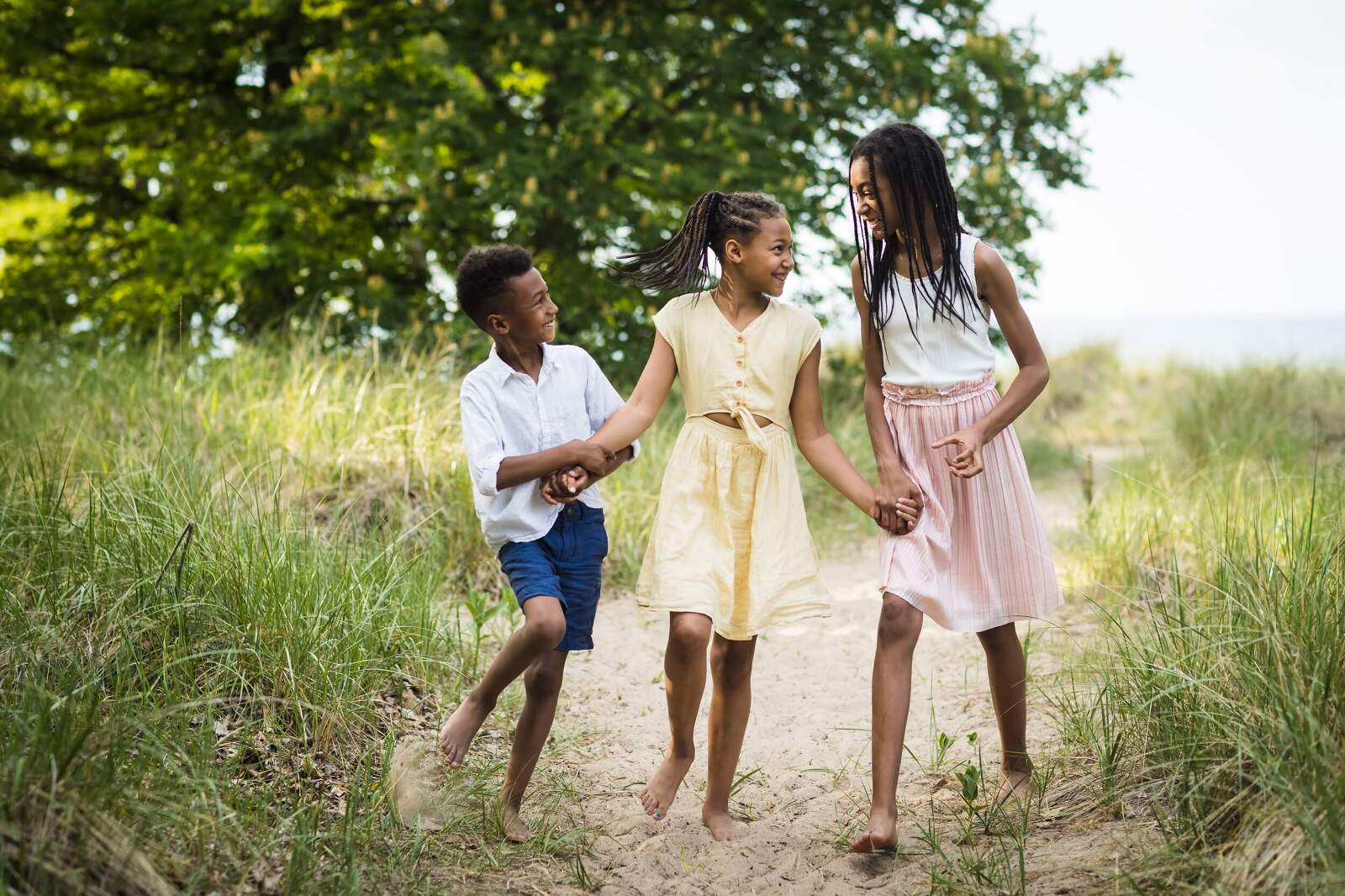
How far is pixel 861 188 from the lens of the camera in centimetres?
300

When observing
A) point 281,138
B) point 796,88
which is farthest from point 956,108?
point 281,138

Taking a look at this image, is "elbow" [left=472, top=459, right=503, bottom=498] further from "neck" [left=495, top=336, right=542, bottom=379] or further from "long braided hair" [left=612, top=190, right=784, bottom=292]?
"long braided hair" [left=612, top=190, right=784, bottom=292]

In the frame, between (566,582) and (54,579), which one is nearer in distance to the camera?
(566,582)

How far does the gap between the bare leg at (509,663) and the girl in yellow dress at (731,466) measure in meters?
0.25

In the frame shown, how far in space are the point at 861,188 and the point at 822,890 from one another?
1.88 metres

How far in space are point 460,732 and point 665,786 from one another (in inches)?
24.1

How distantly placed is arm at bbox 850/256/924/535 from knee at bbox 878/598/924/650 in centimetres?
23

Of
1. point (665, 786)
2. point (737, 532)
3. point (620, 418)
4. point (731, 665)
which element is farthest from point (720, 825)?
point (620, 418)

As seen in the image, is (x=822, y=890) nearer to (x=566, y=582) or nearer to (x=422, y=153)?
(x=566, y=582)

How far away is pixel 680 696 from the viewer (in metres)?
2.97

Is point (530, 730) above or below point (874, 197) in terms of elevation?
below

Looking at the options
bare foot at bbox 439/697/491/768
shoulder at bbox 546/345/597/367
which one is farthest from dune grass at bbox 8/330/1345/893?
shoulder at bbox 546/345/597/367

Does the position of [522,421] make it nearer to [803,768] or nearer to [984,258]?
[984,258]

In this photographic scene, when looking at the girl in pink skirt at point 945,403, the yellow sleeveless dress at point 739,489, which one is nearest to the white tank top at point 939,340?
the girl in pink skirt at point 945,403
